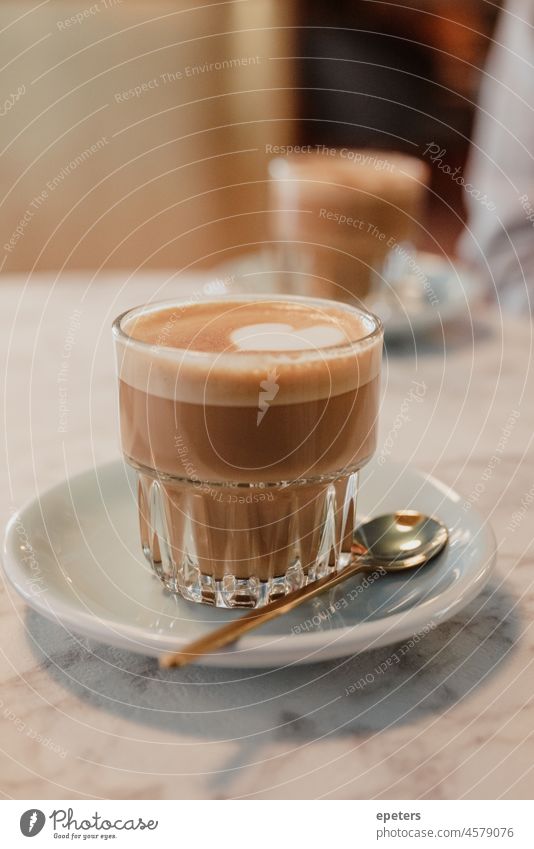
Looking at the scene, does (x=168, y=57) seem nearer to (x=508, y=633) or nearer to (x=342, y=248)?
(x=342, y=248)

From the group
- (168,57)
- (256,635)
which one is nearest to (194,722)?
(256,635)

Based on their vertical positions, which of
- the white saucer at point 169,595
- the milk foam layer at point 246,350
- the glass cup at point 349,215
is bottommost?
A: the white saucer at point 169,595

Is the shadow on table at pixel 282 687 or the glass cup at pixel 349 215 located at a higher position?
the glass cup at pixel 349 215

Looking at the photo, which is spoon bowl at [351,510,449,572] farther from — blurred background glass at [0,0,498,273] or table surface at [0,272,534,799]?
blurred background glass at [0,0,498,273]

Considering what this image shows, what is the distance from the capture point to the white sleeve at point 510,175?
55.3 inches

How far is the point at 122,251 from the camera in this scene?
300cm

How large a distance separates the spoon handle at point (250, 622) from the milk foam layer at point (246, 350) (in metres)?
0.10

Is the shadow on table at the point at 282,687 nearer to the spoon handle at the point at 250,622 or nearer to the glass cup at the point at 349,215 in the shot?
the spoon handle at the point at 250,622

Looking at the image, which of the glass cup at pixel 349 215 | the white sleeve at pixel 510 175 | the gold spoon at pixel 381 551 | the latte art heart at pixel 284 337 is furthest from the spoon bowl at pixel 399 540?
the white sleeve at pixel 510 175

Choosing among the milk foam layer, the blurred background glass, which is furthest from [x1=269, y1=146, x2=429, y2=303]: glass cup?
the blurred background glass

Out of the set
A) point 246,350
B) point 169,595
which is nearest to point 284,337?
point 246,350

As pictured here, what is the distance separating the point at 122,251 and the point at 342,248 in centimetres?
206

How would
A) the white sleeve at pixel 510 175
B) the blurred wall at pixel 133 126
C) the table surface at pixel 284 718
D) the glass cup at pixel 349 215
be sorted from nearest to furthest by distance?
the table surface at pixel 284 718 < the glass cup at pixel 349 215 < the white sleeve at pixel 510 175 < the blurred wall at pixel 133 126

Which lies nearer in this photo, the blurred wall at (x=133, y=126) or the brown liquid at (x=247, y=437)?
the brown liquid at (x=247, y=437)
